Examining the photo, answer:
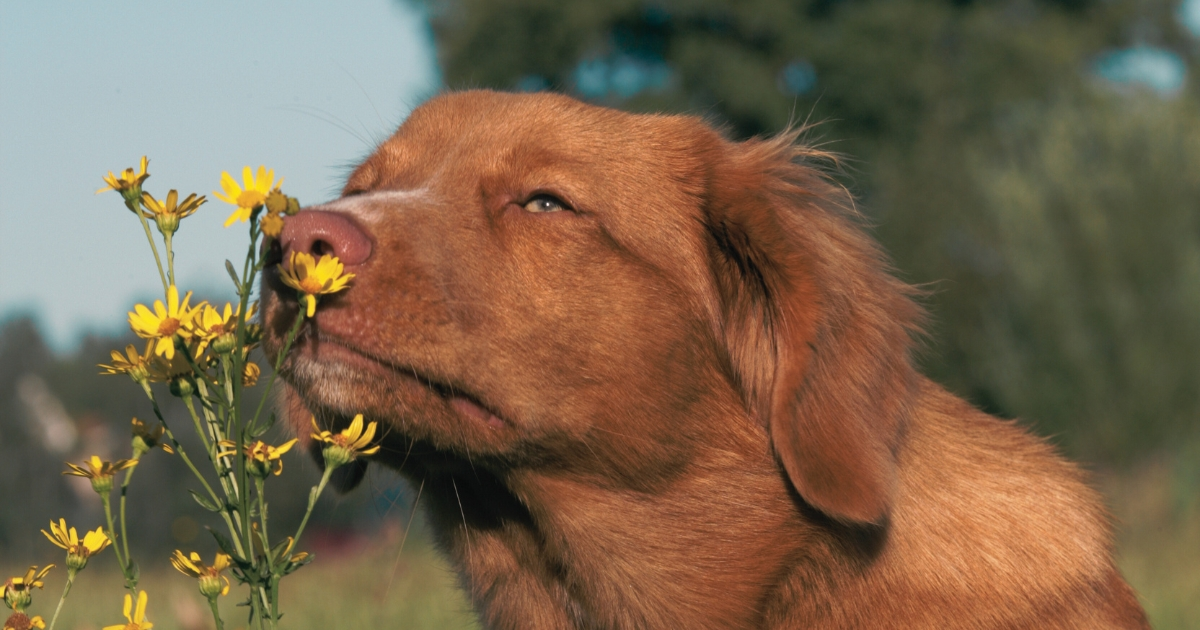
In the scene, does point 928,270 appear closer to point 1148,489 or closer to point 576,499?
point 1148,489

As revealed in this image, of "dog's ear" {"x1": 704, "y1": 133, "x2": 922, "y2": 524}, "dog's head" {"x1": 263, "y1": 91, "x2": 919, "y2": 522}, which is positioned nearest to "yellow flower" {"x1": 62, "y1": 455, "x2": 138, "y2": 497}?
"dog's head" {"x1": 263, "y1": 91, "x2": 919, "y2": 522}

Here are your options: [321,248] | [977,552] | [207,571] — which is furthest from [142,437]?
[977,552]

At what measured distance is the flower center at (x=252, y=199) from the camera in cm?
222

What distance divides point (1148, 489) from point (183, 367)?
48.1ft

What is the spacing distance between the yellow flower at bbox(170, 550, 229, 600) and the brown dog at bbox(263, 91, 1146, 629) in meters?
0.73

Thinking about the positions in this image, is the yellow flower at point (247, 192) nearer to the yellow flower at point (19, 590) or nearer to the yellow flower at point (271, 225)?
the yellow flower at point (271, 225)

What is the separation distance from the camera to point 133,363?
7.79ft

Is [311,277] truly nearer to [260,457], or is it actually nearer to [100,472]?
[260,457]

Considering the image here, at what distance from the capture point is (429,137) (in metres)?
3.99

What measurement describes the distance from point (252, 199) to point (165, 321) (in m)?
0.30

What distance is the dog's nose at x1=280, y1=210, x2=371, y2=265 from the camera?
2768 millimetres

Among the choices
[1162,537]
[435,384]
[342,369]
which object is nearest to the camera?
[342,369]

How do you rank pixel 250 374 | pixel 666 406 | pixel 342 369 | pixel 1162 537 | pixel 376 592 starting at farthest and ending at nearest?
pixel 1162 537 → pixel 376 592 → pixel 666 406 → pixel 342 369 → pixel 250 374

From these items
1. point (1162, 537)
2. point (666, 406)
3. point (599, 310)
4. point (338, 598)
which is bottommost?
point (1162, 537)
